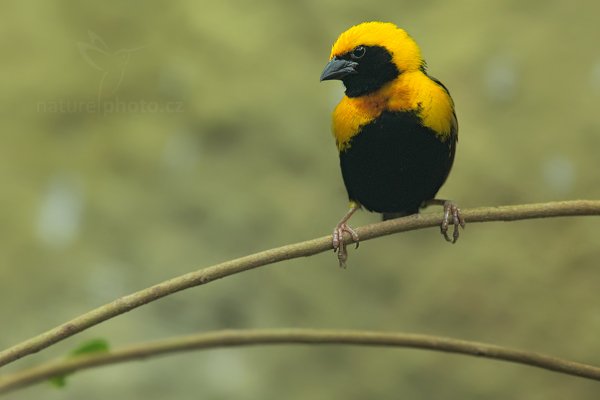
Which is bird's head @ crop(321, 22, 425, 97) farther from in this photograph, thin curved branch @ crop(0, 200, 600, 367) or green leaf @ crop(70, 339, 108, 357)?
green leaf @ crop(70, 339, 108, 357)

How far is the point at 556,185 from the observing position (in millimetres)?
2535

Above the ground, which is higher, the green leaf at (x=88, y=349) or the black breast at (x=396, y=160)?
the black breast at (x=396, y=160)

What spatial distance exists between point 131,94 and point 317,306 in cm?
101

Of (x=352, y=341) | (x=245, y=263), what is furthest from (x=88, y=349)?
(x=352, y=341)

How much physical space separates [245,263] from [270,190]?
5.03ft

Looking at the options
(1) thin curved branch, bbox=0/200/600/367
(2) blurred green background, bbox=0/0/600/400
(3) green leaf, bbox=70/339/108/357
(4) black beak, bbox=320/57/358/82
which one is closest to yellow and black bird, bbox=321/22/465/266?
(4) black beak, bbox=320/57/358/82

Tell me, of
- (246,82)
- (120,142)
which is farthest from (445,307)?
(120,142)

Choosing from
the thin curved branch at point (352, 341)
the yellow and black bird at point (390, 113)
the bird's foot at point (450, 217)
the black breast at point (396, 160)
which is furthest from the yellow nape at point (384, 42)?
the thin curved branch at point (352, 341)

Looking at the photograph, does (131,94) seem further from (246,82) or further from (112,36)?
(246,82)

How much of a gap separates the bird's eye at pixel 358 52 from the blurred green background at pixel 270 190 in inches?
41.9

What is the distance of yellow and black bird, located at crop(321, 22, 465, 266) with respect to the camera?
1.59 metres

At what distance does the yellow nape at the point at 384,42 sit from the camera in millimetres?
1587

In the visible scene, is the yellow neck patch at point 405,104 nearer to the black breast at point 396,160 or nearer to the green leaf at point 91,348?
the black breast at point 396,160

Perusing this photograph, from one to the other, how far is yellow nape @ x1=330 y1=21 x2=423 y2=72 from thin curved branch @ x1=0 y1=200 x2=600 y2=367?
394mm
